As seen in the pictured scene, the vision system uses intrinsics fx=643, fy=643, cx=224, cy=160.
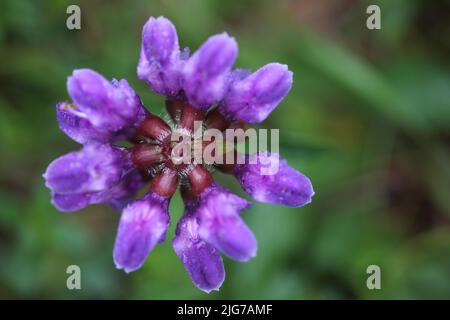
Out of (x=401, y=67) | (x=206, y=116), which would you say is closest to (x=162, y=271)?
(x=206, y=116)

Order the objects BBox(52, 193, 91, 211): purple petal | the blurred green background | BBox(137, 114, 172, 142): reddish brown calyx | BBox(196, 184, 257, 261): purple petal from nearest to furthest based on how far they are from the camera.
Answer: BBox(196, 184, 257, 261): purple petal → BBox(52, 193, 91, 211): purple petal → BBox(137, 114, 172, 142): reddish brown calyx → the blurred green background

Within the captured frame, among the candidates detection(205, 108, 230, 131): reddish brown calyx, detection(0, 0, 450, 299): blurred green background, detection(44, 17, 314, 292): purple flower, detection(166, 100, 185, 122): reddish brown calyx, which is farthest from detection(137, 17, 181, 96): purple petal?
detection(0, 0, 450, 299): blurred green background

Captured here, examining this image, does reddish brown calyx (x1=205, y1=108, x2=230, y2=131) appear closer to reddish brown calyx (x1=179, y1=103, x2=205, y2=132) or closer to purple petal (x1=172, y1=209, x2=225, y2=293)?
reddish brown calyx (x1=179, y1=103, x2=205, y2=132)

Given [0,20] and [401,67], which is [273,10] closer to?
[401,67]

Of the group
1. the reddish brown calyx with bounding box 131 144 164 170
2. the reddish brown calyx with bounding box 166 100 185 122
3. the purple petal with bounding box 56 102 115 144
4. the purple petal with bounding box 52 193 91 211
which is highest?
the reddish brown calyx with bounding box 166 100 185 122

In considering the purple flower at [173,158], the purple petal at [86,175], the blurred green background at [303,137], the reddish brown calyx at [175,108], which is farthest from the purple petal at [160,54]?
the blurred green background at [303,137]

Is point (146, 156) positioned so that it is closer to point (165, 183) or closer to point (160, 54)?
point (165, 183)

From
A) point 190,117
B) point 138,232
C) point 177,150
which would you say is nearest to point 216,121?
point 190,117
